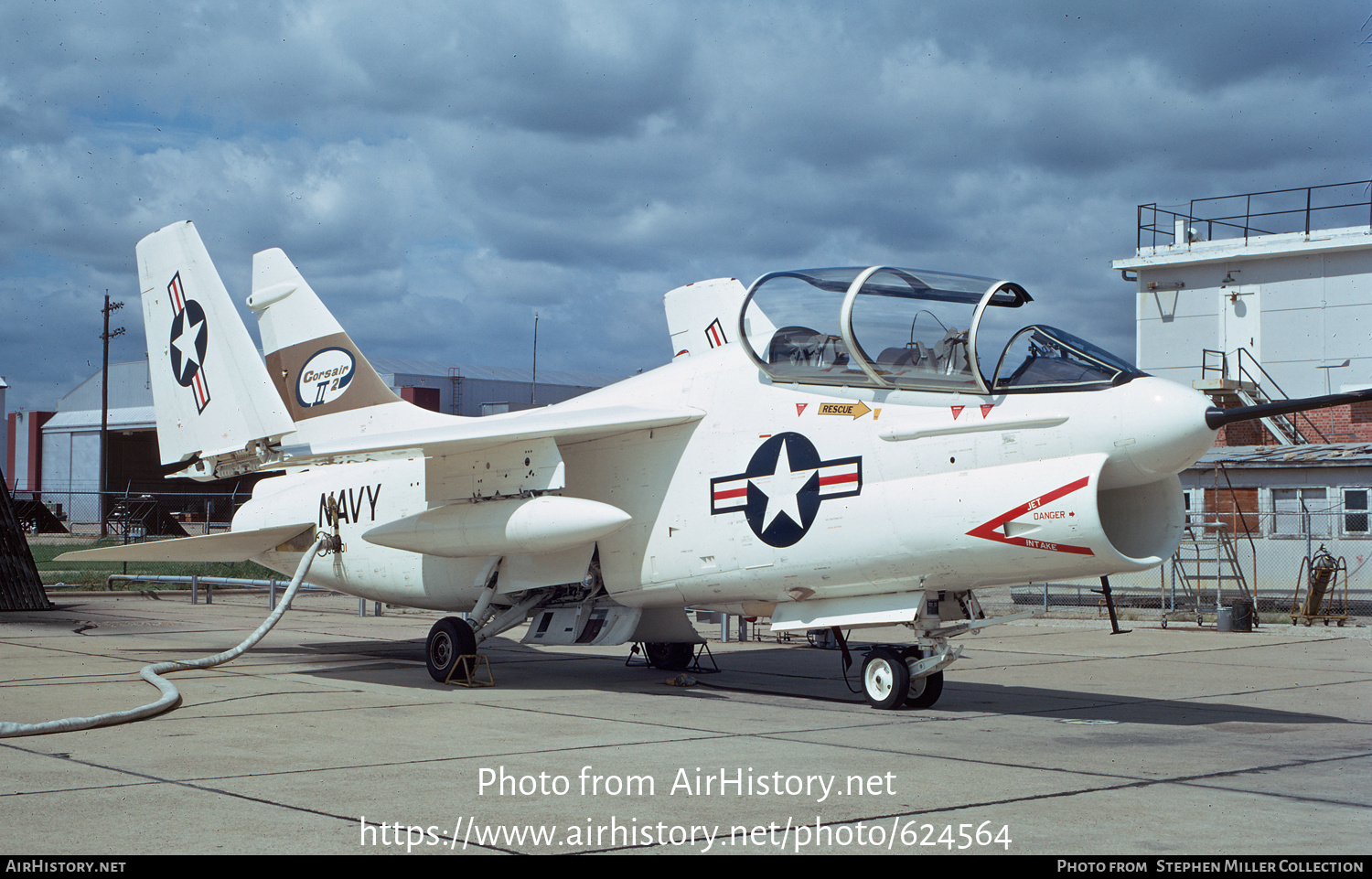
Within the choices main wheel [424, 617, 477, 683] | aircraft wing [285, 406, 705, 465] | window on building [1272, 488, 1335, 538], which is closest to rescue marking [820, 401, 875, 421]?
aircraft wing [285, 406, 705, 465]

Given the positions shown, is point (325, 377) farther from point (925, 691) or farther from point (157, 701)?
point (925, 691)

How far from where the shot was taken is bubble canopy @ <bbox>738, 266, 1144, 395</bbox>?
9023 millimetres

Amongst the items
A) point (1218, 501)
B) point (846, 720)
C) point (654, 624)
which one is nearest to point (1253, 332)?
point (1218, 501)

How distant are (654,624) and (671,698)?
2004 mm

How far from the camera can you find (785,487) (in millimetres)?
10031

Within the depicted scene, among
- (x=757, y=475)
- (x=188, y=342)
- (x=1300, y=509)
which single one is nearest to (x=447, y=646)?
(x=757, y=475)

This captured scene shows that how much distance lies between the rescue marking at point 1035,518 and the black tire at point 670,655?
4992 mm

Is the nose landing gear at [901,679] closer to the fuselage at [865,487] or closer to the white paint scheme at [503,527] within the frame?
the fuselage at [865,487]

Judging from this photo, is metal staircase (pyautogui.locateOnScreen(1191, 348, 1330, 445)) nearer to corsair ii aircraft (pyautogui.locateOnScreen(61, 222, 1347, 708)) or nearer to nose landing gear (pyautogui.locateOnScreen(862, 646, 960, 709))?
corsair ii aircraft (pyautogui.locateOnScreen(61, 222, 1347, 708))

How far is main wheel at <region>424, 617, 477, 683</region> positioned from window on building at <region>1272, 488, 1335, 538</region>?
651 inches

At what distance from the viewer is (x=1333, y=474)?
2217 centimetres

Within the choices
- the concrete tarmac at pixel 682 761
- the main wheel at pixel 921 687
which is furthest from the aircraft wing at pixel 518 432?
the main wheel at pixel 921 687

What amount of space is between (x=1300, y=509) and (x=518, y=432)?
58.2 feet

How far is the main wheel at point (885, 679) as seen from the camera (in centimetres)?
974
